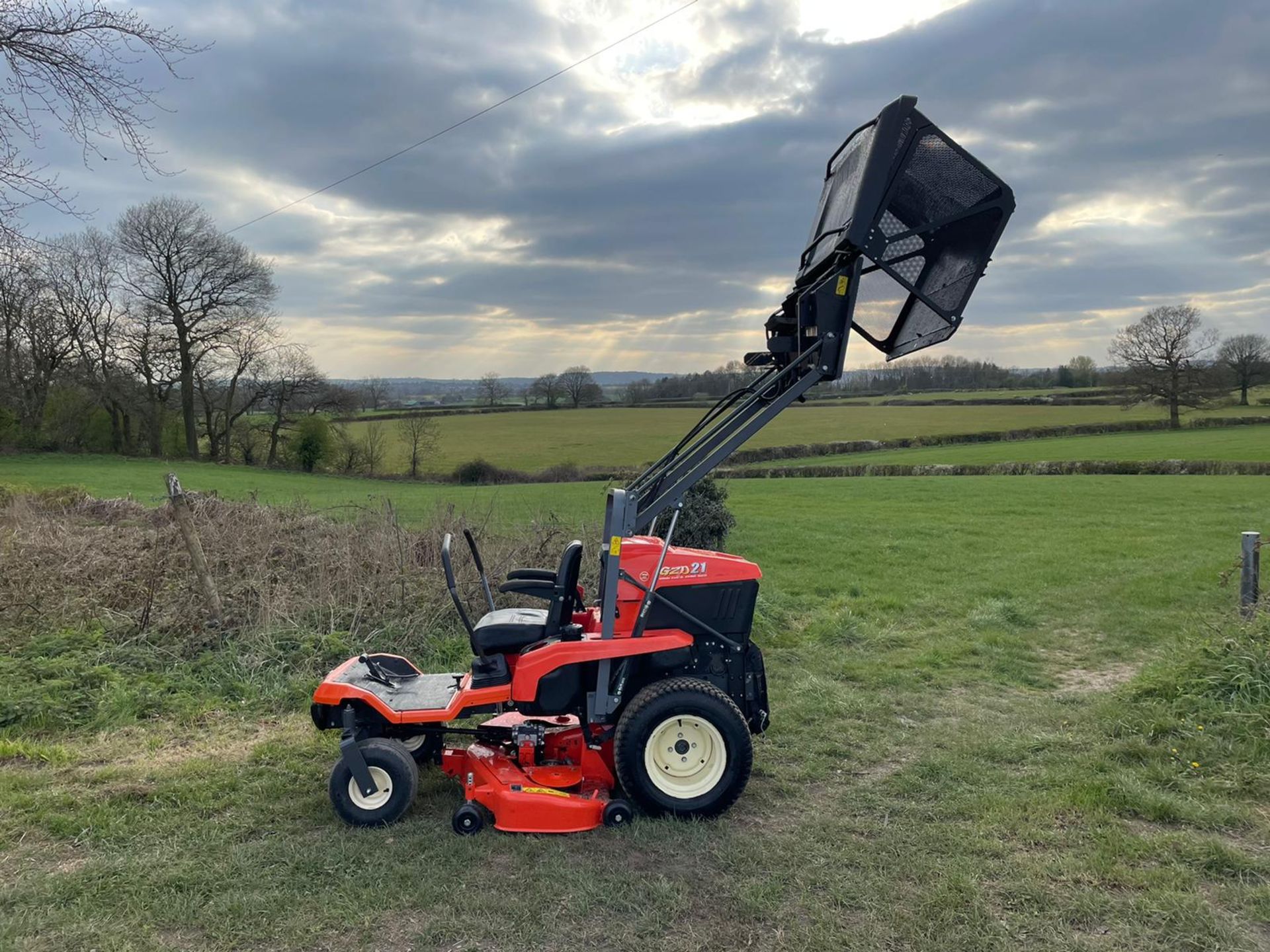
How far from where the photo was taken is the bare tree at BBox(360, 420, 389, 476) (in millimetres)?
47031

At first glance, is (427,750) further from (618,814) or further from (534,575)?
(618,814)

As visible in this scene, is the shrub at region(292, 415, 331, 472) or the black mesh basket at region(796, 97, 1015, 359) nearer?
the black mesh basket at region(796, 97, 1015, 359)

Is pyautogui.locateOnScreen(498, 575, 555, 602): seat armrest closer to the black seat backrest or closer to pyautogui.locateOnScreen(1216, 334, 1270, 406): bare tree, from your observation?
the black seat backrest

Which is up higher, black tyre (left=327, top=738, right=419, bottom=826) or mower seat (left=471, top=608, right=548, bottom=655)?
mower seat (left=471, top=608, right=548, bottom=655)

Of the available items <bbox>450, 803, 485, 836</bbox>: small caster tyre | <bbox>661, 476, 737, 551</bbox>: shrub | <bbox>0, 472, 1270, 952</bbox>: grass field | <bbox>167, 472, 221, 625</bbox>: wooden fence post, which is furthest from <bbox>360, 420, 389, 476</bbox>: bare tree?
<bbox>450, 803, 485, 836</bbox>: small caster tyre

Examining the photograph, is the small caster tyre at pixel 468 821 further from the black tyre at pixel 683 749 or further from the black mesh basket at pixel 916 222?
the black mesh basket at pixel 916 222

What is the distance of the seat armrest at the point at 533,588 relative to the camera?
466 cm

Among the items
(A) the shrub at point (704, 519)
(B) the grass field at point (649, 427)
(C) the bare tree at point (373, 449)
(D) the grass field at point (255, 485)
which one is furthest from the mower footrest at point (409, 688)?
(C) the bare tree at point (373, 449)

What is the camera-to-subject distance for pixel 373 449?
47500 millimetres

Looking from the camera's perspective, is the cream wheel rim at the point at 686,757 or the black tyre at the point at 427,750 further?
the black tyre at the point at 427,750

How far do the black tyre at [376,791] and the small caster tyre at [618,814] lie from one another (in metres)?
1.07

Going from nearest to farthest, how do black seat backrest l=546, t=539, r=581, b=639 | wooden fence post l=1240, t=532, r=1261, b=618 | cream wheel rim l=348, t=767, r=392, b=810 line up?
cream wheel rim l=348, t=767, r=392, b=810
black seat backrest l=546, t=539, r=581, b=639
wooden fence post l=1240, t=532, r=1261, b=618

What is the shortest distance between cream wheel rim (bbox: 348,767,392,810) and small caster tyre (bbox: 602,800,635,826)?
1.19m

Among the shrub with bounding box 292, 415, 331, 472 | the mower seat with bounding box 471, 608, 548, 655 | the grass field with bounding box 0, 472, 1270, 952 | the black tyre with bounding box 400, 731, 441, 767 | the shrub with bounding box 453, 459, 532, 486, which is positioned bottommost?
the grass field with bounding box 0, 472, 1270, 952
